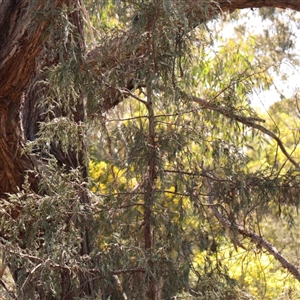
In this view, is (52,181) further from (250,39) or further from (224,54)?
(250,39)

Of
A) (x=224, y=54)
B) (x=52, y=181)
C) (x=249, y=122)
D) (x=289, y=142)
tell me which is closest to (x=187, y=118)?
(x=249, y=122)

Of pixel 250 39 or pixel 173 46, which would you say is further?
pixel 250 39

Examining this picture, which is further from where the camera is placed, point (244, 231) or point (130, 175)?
point (244, 231)

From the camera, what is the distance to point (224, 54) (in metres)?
5.65

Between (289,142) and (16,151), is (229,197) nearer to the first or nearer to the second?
(16,151)

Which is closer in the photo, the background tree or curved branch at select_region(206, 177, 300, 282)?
the background tree

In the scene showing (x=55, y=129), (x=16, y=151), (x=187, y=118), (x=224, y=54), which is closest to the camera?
(x=55, y=129)

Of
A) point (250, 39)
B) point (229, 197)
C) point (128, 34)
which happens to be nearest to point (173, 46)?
point (128, 34)

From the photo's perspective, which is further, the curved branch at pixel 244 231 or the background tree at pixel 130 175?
the curved branch at pixel 244 231

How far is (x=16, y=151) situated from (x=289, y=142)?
7341 millimetres

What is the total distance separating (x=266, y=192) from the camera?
3115 mm

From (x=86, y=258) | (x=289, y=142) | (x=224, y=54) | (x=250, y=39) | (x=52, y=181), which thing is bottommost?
(x=86, y=258)

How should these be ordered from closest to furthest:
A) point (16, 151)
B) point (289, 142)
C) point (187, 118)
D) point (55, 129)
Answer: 1. point (55, 129)
2. point (187, 118)
3. point (16, 151)
4. point (289, 142)

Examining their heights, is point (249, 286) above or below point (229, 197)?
above
